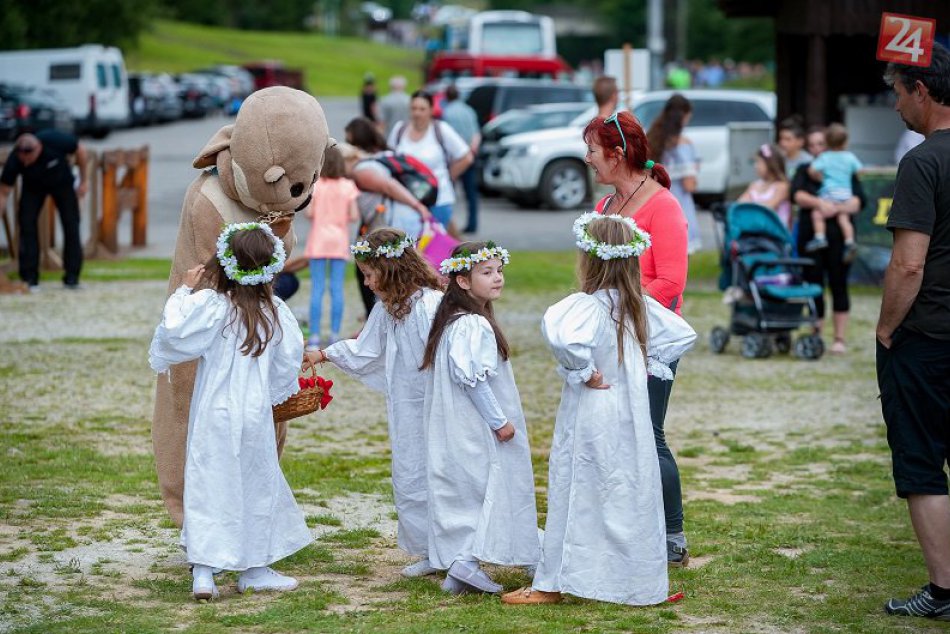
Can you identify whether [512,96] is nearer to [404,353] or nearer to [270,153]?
[270,153]

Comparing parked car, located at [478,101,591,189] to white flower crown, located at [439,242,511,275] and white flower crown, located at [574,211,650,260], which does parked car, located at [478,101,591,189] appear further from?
white flower crown, located at [574,211,650,260]

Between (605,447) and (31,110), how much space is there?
33.0 m

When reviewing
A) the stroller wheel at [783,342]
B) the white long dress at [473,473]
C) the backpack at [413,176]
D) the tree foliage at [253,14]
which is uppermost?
the tree foliage at [253,14]

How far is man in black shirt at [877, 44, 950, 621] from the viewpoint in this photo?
5.48 metres

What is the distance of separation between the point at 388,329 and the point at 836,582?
210 cm

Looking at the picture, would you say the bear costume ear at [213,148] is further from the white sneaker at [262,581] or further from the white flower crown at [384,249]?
the white sneaker at [262,581]

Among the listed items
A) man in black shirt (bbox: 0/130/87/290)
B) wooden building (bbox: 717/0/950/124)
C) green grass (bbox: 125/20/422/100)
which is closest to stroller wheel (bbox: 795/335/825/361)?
wooden building (bbox: 717/0/950/124)

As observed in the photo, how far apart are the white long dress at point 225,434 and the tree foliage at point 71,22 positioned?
48.3 metres

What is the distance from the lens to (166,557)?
6.53 m

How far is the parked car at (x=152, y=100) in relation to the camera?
1822 inches

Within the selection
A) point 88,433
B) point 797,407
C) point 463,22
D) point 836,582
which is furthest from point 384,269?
point 463,22

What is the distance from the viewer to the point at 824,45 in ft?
54.7

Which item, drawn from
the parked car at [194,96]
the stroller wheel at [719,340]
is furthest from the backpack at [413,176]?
the parked car at [194,96]

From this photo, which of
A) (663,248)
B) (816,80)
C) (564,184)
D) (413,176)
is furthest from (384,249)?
(564,184)
